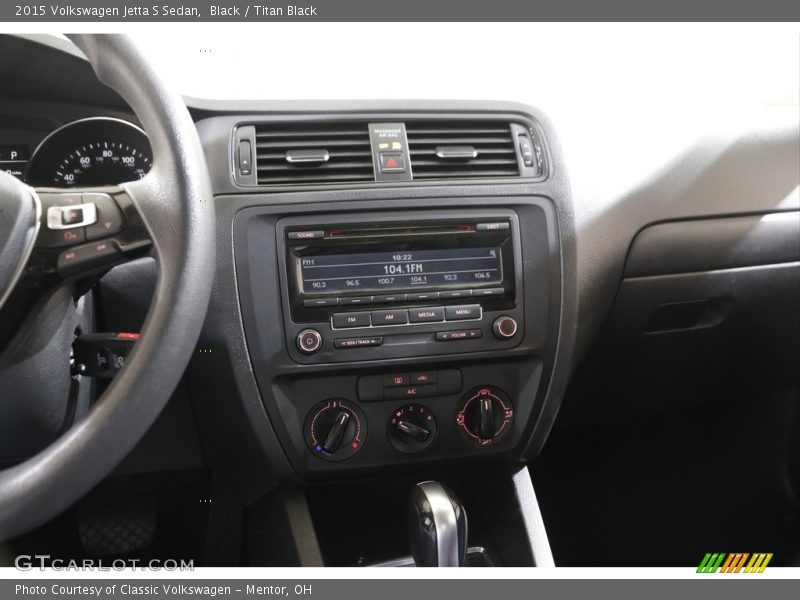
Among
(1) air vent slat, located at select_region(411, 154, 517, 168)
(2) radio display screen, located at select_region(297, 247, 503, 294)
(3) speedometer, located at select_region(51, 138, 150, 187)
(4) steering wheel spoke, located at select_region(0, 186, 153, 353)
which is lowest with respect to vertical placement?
(2) radio display screen, located at select_region(297, 247, 503, 294)

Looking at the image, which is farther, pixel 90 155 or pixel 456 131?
pixel 456 131

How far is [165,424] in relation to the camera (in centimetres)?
131

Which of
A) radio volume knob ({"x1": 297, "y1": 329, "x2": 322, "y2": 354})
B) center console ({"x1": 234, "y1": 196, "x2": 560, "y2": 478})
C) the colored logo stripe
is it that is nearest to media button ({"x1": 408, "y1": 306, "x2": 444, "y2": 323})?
center console ({"x1": 234, "y1": 196, "x2": 560, "y2": 478})

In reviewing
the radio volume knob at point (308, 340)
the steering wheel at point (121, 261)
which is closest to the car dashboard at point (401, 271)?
the radio volume knob at point (308, 340)

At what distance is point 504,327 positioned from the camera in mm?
1184

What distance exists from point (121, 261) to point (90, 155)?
36 centimetres

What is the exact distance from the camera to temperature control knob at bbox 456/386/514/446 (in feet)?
3.95

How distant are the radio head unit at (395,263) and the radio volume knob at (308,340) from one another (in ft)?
0.06

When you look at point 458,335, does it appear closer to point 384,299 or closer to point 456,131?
point 384,299

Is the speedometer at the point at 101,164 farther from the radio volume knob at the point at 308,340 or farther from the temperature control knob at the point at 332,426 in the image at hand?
the temperature control knob at the point at 332,426

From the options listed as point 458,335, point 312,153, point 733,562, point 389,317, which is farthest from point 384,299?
A: point 733,562

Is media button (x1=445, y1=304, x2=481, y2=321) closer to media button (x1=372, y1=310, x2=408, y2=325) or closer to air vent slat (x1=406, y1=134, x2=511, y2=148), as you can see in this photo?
media button (x1=372, y1=310, x2=408, y2=325)

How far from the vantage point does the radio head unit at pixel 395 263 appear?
1117mm

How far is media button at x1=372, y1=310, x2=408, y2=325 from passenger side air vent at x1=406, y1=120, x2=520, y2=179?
206mm
